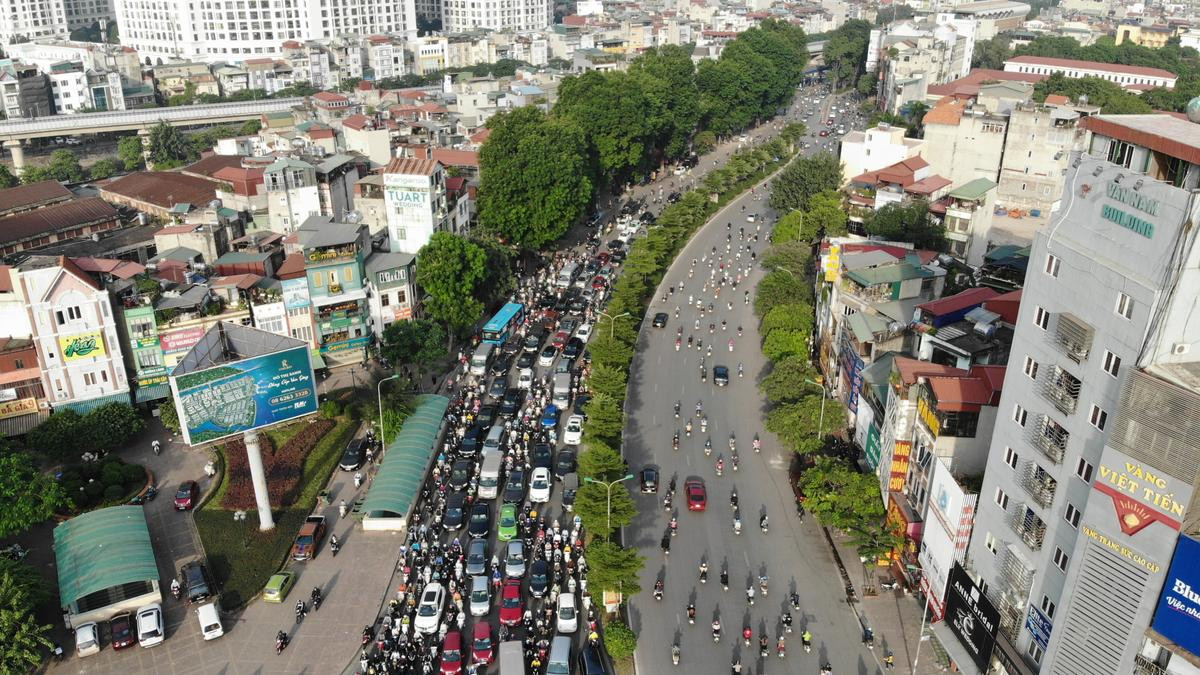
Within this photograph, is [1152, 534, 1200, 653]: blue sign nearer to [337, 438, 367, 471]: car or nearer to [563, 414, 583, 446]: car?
[563, 414, 583, 446]: car

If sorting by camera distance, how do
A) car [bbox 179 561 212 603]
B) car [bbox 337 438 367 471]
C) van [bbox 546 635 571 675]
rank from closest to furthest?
1. van [bbox 546 635 571 675]
2. car [bbox 179 561 212 603]
3. car [bbox 337 438 367 471]

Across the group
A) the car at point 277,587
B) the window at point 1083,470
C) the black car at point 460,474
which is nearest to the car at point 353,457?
the black car at point 460,474

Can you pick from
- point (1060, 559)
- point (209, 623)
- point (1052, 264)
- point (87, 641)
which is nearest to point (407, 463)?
point (209, 623)

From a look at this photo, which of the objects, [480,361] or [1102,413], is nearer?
[1102,413]

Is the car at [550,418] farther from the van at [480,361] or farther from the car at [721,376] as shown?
the car at [721,376]

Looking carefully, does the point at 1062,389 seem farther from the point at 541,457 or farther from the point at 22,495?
the point at 22,495

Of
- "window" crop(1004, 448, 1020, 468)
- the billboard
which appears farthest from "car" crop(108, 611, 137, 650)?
"window" crop(1004, 448, 1020, 468)

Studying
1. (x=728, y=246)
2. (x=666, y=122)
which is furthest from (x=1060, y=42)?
(x=728, y=246)
